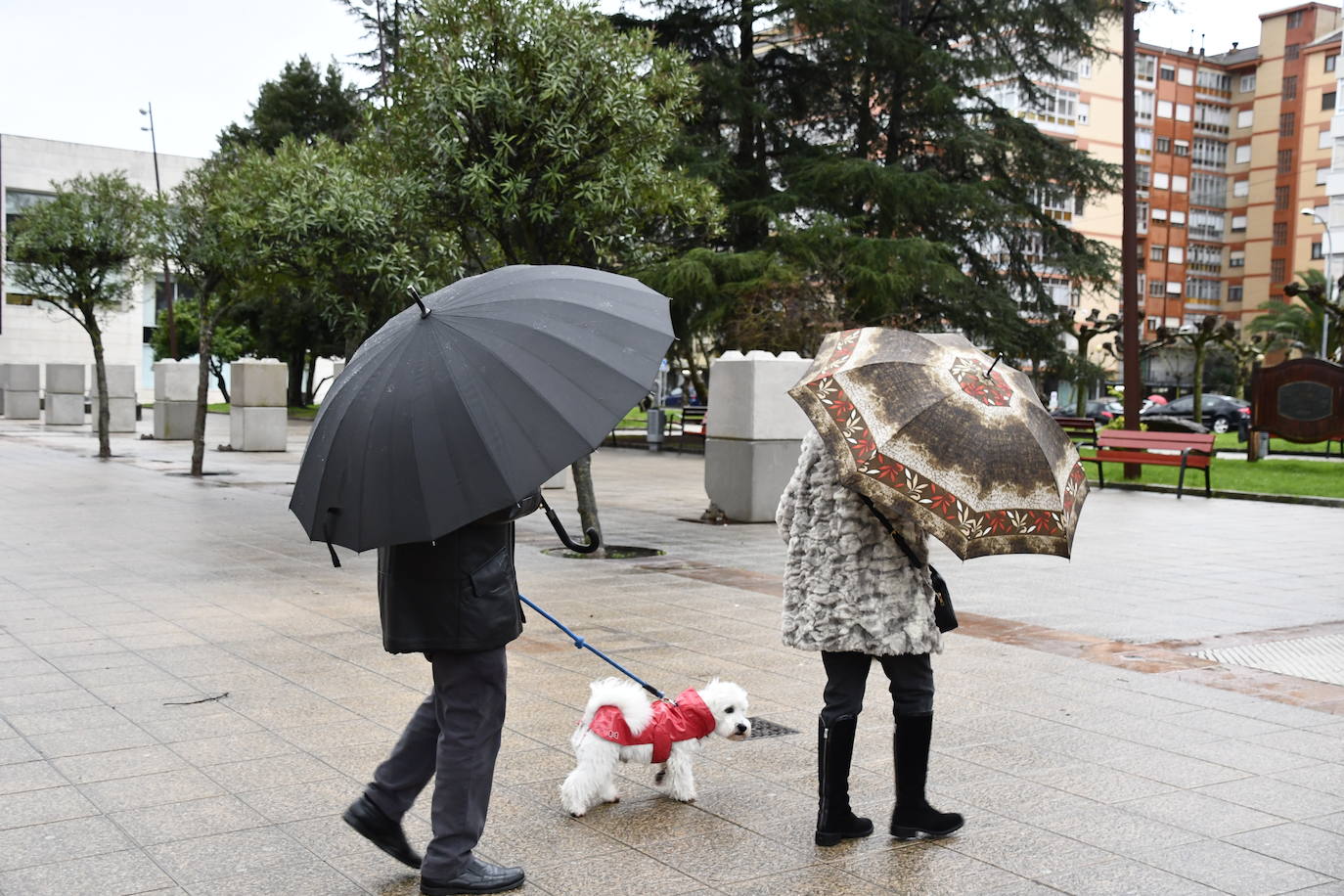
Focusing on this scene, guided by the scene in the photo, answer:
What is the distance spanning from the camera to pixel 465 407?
3.41 m

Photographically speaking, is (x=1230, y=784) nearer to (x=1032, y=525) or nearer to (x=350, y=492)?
(x=1032, y=525)

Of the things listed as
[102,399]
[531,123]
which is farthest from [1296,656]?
[102,399]

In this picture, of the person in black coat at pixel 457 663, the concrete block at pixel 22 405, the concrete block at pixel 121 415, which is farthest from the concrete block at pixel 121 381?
the person in black coat at pixel 457 663

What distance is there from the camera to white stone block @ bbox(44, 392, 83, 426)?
Result: 34438mm

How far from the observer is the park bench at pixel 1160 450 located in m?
18.9

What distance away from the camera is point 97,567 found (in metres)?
9.91

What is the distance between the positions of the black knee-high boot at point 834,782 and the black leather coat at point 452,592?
119cm

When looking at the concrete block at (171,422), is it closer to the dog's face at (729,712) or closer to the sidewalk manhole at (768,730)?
the sidewalk manhole at (768,730)

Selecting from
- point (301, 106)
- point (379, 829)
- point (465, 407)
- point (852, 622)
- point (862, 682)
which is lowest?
point (379, 829)

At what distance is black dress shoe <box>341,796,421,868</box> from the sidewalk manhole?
6.30 ft

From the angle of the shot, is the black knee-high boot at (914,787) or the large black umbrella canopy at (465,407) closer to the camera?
the large black umbrella canopy at (465,407)

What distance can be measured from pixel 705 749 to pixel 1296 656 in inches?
156

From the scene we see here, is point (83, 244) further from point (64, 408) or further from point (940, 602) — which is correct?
point (940, 602)

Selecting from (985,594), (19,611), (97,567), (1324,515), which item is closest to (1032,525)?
(985,594)
